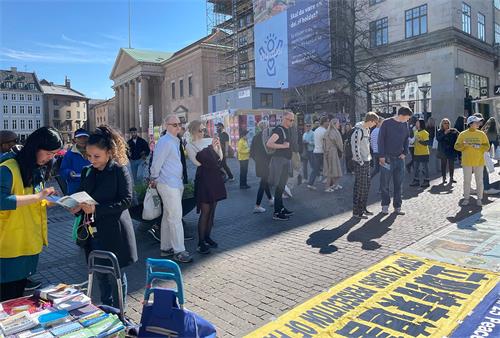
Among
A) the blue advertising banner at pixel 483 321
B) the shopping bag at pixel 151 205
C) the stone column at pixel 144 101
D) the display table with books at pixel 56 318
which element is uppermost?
the stone column at pixel 144 101

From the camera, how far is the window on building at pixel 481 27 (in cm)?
3064

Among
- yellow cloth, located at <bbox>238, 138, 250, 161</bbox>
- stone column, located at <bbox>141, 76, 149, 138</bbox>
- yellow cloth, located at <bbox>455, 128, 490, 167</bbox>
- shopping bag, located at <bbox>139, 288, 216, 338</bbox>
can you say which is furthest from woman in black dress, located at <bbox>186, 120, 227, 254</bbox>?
stone column, located at <bbox>141, 76, 149, 138</bbox>

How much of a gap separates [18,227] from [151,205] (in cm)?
240

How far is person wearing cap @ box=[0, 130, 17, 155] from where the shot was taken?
214 inches

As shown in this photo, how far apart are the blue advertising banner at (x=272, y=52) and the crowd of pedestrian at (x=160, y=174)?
24504 mm

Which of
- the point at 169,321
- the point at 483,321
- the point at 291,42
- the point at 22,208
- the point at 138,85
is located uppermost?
the point at 138,85

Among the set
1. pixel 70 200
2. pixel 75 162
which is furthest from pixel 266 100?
pixel 70 200

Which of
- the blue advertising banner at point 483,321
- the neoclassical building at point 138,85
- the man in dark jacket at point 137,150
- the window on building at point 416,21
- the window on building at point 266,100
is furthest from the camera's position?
the neoclassical building at point 138,85

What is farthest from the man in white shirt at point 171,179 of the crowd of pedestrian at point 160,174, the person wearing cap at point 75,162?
the person wearing cap at point 75,162

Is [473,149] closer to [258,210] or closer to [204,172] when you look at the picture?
[258,210]

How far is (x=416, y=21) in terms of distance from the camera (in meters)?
29.0

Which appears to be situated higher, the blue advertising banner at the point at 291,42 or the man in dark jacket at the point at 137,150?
the blue advertising banner at the point at 291,42

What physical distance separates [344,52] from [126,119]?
2261 inches

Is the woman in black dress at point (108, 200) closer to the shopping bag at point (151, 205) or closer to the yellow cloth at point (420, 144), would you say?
the shopping bag at point (151, 205)
